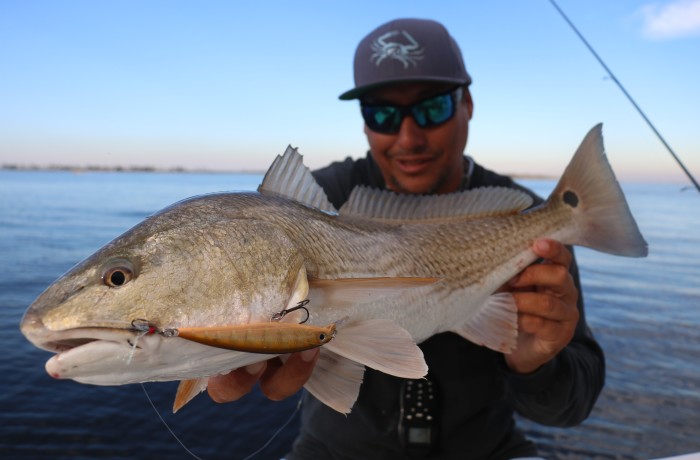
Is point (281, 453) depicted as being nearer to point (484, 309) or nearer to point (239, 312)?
point (484, 309)

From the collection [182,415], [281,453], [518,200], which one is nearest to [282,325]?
[518,200]

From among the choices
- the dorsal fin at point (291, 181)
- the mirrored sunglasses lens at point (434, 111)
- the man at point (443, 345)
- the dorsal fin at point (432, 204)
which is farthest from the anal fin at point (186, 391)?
the mirrored sunglasses lens at point (434, 111)

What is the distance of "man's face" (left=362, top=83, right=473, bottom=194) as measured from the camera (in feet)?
12.3

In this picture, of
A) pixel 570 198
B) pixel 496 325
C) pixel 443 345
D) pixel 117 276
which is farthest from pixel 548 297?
pixel 117 276

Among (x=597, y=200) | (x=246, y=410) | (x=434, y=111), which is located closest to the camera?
(x=597, y=200)

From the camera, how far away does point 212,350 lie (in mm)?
1543

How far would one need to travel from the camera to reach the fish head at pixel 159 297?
1.40 metres

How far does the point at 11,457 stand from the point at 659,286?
1540cm

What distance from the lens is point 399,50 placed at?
3.70m

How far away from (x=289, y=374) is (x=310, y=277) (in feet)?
1.82

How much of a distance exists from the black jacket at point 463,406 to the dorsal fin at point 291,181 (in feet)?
5.30

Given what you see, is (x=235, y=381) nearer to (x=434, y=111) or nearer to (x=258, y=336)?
(x=258, y=336)

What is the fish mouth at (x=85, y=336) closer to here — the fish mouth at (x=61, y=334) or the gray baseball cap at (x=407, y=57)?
the fish mouth at (x=61, y=334)

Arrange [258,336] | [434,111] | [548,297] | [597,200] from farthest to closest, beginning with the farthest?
[434,111] → [597,200] → [548,297] → [258,336]
